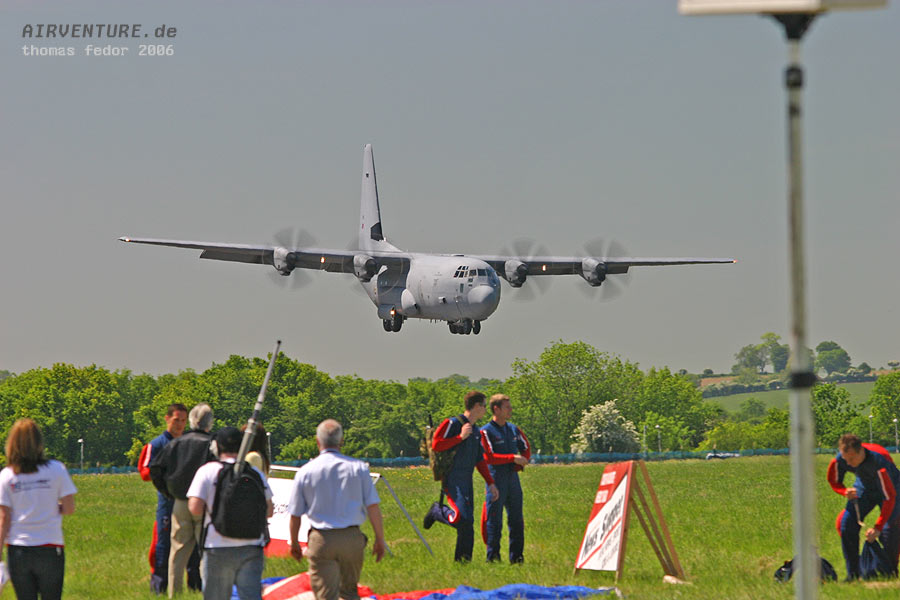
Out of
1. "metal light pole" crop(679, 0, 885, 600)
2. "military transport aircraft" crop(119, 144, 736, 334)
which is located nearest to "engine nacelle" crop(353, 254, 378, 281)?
"military transport aircraft" crop(119, 144, 736, 334)

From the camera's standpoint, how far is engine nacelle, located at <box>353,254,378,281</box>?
194 feet

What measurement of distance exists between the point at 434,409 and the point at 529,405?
16692mm

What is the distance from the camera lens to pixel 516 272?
59594mm

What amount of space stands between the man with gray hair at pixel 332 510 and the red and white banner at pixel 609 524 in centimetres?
351

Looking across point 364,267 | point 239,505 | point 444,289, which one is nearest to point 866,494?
point 239,505

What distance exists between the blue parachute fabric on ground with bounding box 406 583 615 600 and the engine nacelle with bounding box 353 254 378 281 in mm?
49007

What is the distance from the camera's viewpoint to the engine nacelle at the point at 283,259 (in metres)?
57.3

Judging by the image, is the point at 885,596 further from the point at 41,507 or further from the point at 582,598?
the point at 41,507

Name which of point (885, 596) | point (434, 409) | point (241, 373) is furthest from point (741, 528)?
point (434, 409)

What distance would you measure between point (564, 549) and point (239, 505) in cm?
757

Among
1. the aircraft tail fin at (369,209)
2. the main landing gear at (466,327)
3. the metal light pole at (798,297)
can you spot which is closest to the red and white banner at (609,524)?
the metal light pole at (798,297)

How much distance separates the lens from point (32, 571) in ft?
27.7

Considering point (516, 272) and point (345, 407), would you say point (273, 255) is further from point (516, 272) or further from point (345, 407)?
point (345, 407)

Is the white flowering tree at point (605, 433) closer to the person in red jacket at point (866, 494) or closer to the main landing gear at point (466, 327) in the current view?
the main landing gear at point (466, 327)
